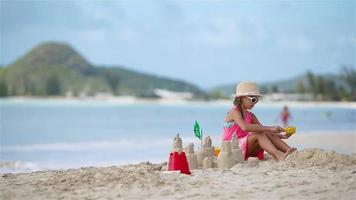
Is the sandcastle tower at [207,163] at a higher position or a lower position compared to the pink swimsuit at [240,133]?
lower

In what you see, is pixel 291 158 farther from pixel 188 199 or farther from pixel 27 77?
pixel 27 77

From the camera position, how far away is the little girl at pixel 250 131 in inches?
294

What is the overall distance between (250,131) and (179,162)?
110 cm

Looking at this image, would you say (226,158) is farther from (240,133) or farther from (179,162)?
(240,133)

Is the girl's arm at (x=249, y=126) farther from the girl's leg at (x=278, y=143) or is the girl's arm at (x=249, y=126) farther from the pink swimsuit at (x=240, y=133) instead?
the girl's leg at (x=278, y=143)

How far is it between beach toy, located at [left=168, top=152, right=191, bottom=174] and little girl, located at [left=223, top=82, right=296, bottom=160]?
39.8 inches

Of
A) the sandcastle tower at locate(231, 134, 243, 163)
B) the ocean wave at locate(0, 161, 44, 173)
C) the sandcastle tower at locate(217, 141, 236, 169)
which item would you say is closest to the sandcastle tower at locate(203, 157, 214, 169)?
the sandcastle tower at locate(217, 141, 236, 169)

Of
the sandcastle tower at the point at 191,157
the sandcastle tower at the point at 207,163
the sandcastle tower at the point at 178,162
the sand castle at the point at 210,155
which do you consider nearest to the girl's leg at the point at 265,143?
the sand castle at the point at 210,155

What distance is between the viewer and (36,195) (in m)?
5.86

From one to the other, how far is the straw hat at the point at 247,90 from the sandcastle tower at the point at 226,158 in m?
0.79

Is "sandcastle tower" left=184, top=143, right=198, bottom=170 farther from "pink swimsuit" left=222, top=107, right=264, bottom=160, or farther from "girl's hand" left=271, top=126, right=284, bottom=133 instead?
"girl's hand" left=271, top=126, right=284, bottom=133

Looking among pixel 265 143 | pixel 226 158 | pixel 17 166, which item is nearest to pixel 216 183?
pixel 226 158

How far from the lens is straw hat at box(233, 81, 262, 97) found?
762cm

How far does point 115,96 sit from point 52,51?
1070 inches
